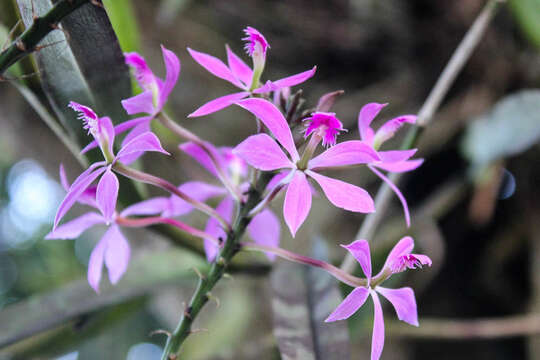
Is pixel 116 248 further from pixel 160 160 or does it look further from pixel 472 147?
pixel 472 147

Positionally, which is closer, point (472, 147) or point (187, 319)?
point (187, 319)

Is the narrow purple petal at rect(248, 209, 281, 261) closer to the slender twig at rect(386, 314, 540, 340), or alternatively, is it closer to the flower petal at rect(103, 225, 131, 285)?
the flower petal at rect(103, 225, 131, 285)

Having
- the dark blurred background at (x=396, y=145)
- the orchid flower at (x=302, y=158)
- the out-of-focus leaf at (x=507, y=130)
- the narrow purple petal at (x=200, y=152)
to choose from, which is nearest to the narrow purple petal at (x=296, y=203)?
the orchid flower at (x=302, y=158)

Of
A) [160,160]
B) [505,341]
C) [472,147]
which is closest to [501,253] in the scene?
[505,341]

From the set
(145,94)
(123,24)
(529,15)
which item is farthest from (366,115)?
(529,15)

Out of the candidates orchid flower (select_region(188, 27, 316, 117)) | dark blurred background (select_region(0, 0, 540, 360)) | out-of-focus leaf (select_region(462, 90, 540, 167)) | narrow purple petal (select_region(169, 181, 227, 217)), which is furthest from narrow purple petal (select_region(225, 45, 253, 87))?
out-of-focus leaf (select_region(462, 90, 540, 167))

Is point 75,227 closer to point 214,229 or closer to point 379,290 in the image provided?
point 214,229
